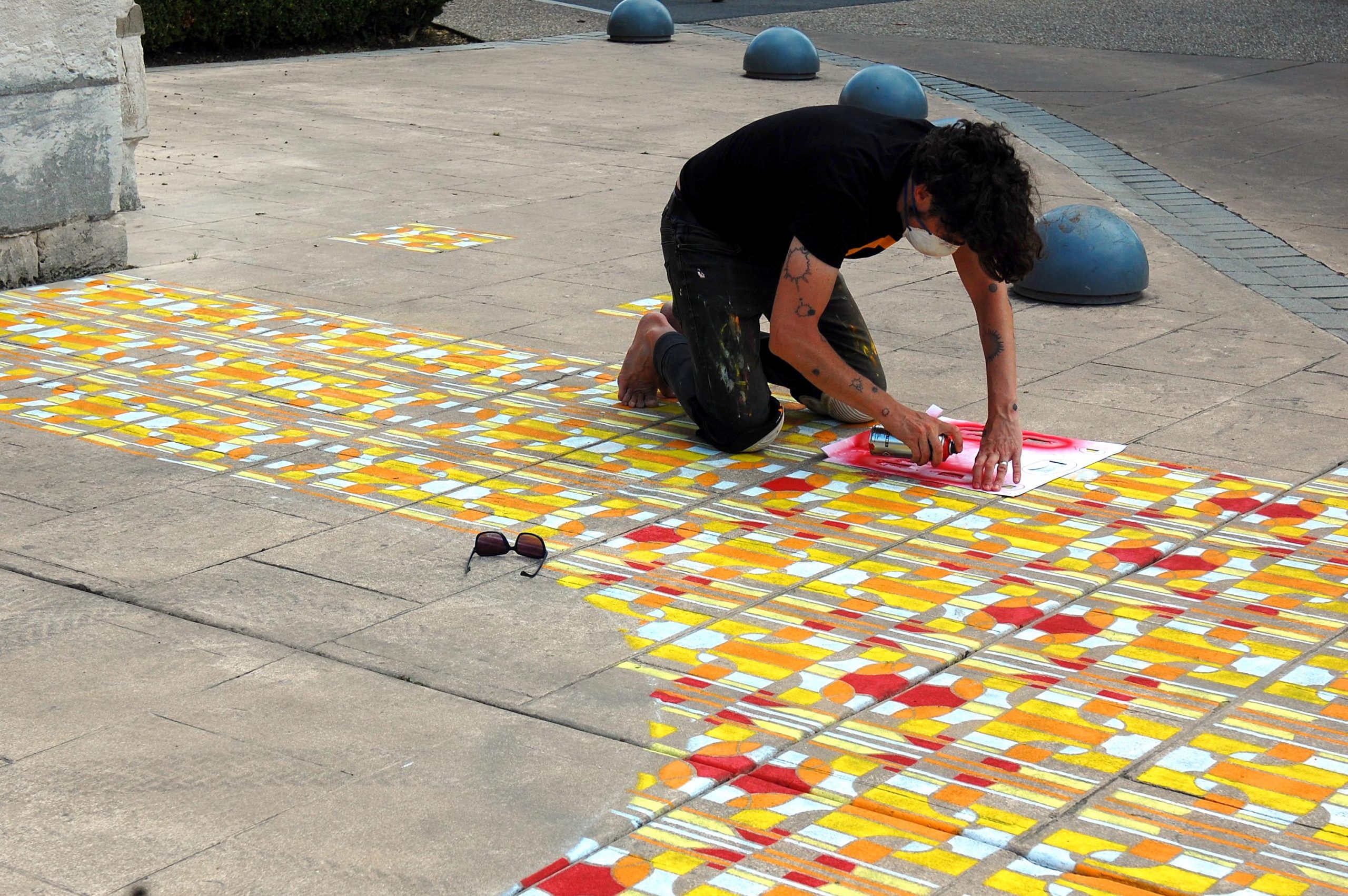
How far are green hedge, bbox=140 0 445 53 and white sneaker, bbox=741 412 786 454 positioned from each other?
11.7m

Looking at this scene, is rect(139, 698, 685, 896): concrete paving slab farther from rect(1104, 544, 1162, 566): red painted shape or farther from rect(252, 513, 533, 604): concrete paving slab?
rect(1104, 544, 1162, 566): red painted shape

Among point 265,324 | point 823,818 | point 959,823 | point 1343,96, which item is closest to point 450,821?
point 823,818

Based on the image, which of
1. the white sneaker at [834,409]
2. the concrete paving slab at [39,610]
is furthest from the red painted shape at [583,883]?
the white sneaker at [834,409]

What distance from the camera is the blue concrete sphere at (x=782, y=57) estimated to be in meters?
14.0

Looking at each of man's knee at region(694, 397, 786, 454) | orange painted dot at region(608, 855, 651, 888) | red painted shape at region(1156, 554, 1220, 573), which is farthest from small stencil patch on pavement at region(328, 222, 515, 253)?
orange painted dot at region(608, 855, 651, 888)

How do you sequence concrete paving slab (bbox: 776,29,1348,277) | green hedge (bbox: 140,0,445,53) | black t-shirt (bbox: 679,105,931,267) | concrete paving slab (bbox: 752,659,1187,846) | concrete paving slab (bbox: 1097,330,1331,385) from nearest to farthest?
concrete paving slab (bbox: 752,659,1187,846)
black t-shirt (bbox: 679,105,931,267)
concrete paving slab (bbox: 1097,330,1331,385)
concrete paving slab (bbox: 776,29,1348,277)
green hedge (bbox: 140,0,445,53)

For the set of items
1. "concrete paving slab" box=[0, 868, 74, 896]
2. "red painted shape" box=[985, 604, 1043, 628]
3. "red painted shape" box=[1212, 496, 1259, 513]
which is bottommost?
"red painted shape" box=[985, 604, 1043, 628]

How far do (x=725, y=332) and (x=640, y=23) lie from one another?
12374 millimetres

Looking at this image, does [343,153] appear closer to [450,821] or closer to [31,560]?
[31,560]

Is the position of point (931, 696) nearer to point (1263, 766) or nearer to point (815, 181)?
point (1263, 766)

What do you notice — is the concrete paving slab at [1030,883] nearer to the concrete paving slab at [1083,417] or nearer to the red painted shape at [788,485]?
the red painted shape at [788,485]

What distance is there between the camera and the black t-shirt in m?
4.60

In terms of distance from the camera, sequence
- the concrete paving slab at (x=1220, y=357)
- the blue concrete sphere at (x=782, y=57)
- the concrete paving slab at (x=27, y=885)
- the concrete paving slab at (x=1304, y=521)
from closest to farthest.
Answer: the concrete paving slab at (x=27, y=885)
the concrete paving slab at (x=1304, y=521)
the concrete paving slab at (x=1220, y=357)
the blue concrete sphere at (x=782, y=57)

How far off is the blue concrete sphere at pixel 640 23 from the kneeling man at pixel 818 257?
464 inches
